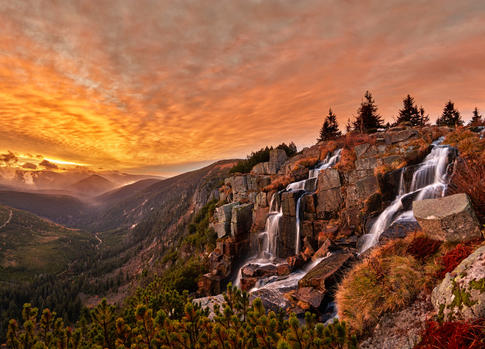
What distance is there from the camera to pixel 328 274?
10758mm

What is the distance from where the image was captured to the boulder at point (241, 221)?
29453 millimetres

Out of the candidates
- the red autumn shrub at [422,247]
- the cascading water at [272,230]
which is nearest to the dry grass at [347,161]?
the cascading water at [272,230]

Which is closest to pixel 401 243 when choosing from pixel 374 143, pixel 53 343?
pixel 53 343

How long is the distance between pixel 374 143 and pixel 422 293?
2299 centimetres

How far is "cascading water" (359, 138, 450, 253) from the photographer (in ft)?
45.2

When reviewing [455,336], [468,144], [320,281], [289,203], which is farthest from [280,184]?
[455,336]

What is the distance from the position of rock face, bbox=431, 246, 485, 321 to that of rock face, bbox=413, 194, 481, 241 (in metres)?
2.53

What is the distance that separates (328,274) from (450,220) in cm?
586

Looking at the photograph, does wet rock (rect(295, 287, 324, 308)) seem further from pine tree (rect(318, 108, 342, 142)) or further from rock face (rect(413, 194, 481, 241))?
pine tree (rect(318, 108, 342, 142))

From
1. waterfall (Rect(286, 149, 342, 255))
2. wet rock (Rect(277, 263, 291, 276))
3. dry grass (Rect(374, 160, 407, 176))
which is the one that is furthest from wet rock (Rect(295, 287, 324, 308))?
dry grass (Rect(374, 160, 407, 176))

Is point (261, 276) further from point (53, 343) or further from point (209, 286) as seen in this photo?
point (53, 343)

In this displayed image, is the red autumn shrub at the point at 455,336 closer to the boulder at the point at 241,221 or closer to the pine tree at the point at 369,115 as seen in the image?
the boulder at the point at 241,221

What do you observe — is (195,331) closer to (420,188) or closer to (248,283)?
(248,283)

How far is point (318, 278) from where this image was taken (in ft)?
35.2
